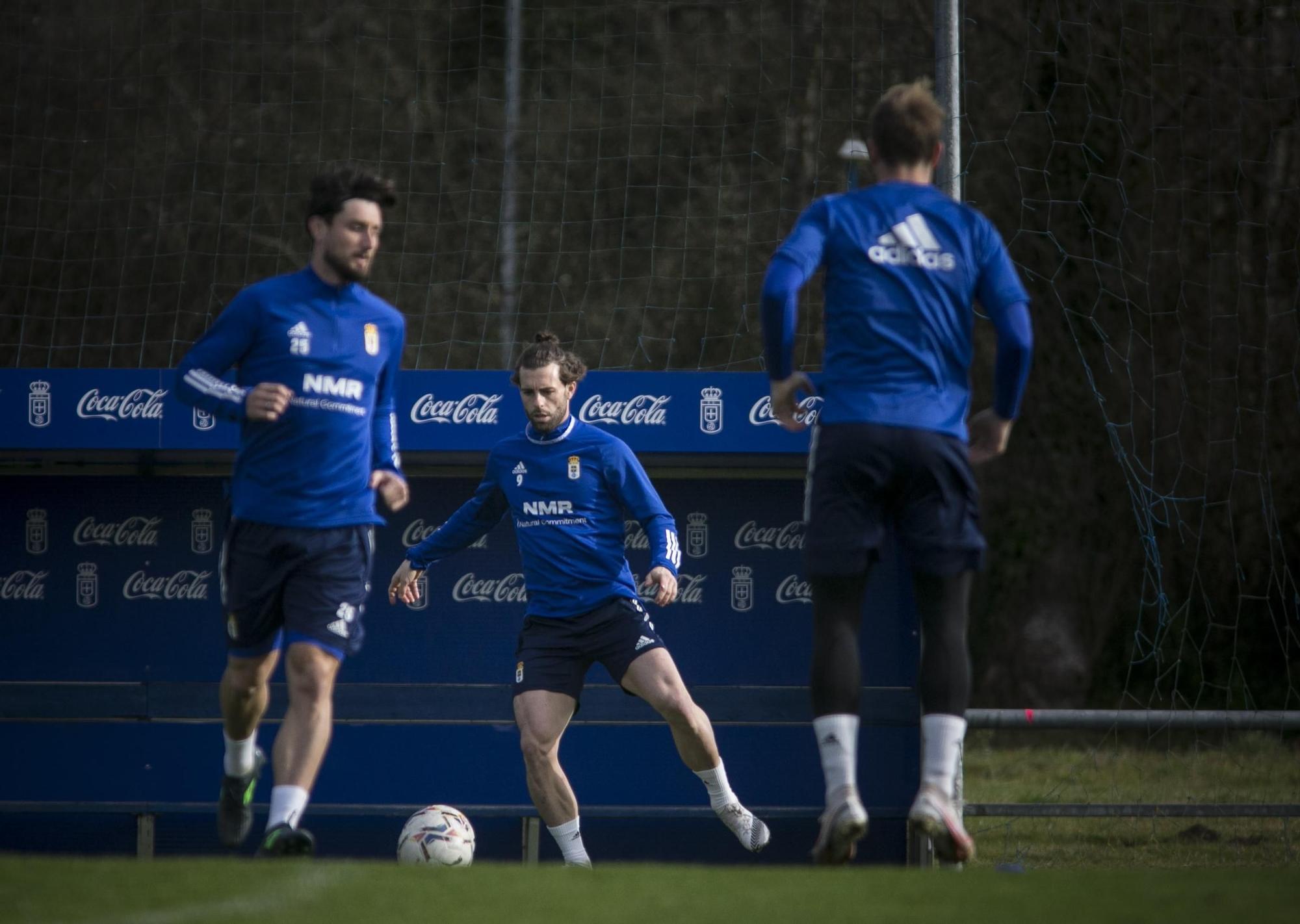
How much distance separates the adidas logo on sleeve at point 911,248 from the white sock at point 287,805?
7.78ft

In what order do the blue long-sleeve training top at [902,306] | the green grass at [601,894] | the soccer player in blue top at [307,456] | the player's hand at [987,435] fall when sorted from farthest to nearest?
the soccer player in blue top at [307,456] → the player's hand at [987,435] → the blue long-sleeve training top at [902,306] → the green grass at [601,894]

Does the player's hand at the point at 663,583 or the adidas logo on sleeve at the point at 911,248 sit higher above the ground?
the adidas logo on sleeve at the point at 911,248

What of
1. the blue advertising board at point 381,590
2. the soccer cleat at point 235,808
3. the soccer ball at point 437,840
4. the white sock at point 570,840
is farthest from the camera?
the blue advertising board at point 381,590

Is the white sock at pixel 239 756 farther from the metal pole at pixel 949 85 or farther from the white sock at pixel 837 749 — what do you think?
the metal pole at pixel 949 85

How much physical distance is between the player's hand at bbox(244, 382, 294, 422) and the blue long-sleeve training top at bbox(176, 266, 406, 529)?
0.11 m

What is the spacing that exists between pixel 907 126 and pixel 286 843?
8.93ft

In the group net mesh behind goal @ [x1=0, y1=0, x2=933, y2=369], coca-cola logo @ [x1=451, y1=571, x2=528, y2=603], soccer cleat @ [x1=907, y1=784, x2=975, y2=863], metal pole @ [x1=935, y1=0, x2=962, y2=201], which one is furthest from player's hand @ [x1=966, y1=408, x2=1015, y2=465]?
net mesh behind goal @ [x1=0, y1=0, x2=933, y2=369]

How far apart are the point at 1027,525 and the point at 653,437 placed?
843 cm

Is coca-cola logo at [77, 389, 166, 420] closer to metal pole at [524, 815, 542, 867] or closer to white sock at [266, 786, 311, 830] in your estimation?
metal pole at [524, 815, 542, 867]

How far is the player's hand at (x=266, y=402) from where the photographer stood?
16.0 feet

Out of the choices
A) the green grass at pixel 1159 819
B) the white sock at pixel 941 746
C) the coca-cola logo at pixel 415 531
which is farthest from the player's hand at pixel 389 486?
the green grass at pixel 1159 819

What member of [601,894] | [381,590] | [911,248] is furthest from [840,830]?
[381,590]

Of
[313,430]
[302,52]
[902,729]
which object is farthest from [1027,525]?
[313,430]

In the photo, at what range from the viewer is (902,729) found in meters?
8.24
